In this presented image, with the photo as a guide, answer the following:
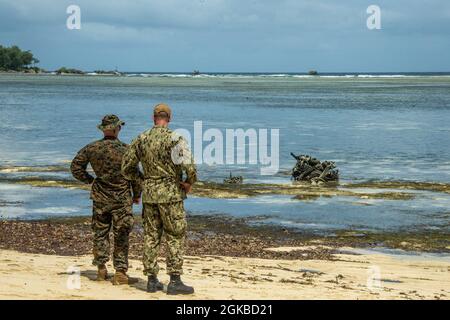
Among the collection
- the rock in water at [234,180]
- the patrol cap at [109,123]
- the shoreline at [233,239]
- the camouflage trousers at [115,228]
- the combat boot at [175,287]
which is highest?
the patrol cap at [109,123]

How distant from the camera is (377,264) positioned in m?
14.2

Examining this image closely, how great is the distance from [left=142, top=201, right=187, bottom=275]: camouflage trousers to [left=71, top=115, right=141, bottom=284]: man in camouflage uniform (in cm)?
56

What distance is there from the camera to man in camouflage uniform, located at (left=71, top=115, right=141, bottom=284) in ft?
Answer: 33.0

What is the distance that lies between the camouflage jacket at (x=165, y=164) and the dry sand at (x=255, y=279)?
1.25 metres

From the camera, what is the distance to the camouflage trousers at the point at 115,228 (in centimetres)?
1005

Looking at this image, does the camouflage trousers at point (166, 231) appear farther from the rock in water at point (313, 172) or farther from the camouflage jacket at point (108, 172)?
the rock in water at point (313, 172)

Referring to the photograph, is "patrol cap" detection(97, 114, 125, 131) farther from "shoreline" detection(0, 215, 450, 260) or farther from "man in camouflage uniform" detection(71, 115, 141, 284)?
"shoreline" detection(0, 215, 450, 260)

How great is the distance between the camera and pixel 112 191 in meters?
10.1

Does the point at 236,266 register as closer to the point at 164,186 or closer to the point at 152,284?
the point at 152,284

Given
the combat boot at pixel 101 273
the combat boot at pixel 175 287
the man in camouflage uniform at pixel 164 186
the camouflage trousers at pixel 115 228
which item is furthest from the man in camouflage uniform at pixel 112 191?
the combat boot at pixel 175 287

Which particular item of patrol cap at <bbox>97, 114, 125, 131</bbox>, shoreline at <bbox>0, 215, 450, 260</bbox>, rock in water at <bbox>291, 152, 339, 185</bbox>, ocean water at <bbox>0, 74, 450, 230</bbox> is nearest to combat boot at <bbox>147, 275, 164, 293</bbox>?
patrol cap at <bbox>97, 114, 125, 131</bbox>
